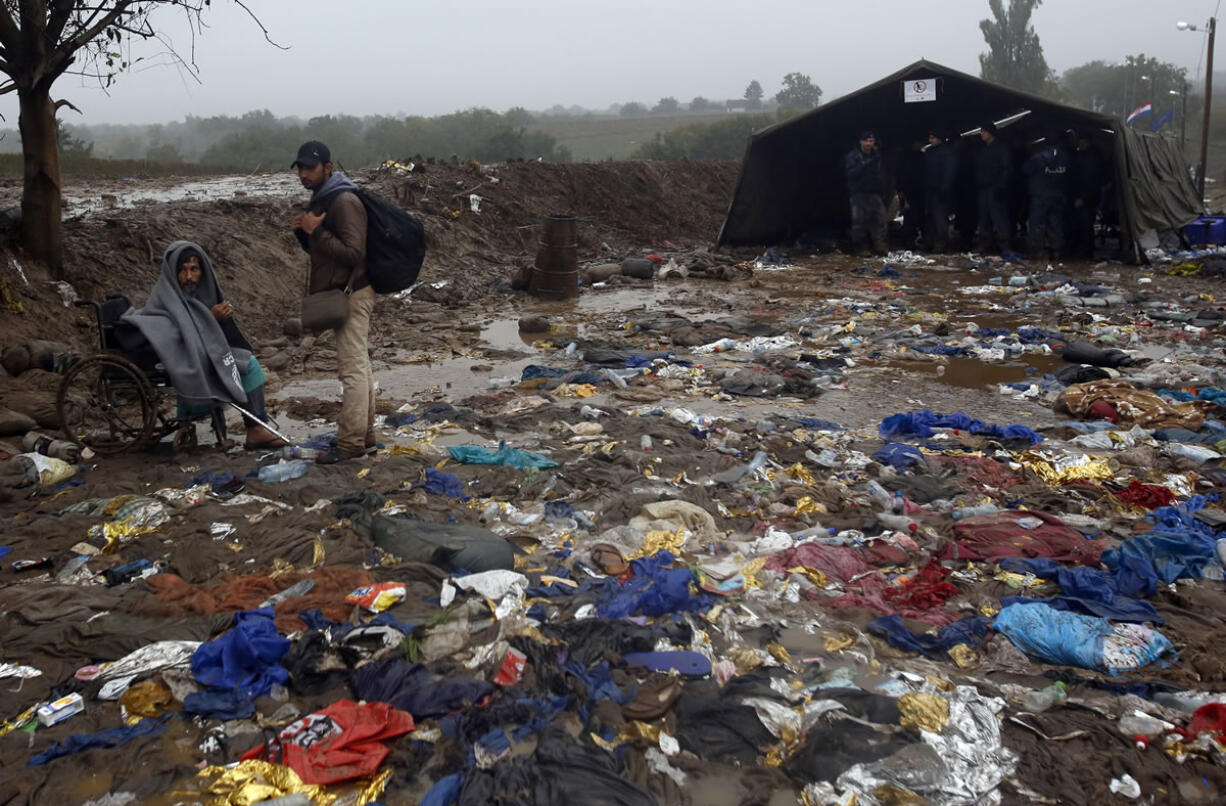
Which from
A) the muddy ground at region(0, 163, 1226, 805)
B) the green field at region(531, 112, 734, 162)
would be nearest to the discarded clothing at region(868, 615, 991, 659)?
the muddy ground at region(0, 163, 1226, 805)

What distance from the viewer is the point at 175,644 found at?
3186 millimetres

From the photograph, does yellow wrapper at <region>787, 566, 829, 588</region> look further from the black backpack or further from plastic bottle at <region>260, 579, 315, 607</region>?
the black backpack

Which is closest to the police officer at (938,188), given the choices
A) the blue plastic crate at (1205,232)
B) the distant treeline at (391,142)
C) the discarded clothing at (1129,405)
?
the blue plastic crate at (1205,232)

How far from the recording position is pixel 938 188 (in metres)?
15.5

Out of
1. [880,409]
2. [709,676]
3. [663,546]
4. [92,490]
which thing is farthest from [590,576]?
[880,409]

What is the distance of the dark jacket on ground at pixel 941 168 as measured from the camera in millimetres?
15102

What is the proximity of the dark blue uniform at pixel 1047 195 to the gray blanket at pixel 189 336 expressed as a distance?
42.6 feet

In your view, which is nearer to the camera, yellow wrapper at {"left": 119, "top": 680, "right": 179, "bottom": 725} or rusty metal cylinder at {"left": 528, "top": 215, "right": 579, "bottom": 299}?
yellow wrapper at {"left": 119, "top": 680, "right": 179, "bottom": 725}

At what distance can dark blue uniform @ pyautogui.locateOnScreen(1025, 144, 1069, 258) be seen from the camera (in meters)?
13.7

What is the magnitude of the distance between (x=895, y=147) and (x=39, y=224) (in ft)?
47.7

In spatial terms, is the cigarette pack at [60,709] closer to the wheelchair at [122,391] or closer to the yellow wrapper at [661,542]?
the yellow wrapper at [661,542]

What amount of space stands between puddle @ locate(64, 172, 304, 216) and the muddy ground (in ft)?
0.50

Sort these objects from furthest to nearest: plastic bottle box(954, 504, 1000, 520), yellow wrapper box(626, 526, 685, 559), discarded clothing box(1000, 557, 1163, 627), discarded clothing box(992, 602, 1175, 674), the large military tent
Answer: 1. the large military tent
2. plastic bottle box(954, 504, 1000, 520)
3. yellow wrapper box(626, 526, 685, 559)
4. discarded clothing box(1000, 557, 1163, 627)
5. discarded clothing box(992, 602, 1175, 674)

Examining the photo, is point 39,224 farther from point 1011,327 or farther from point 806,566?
point 1011,327
